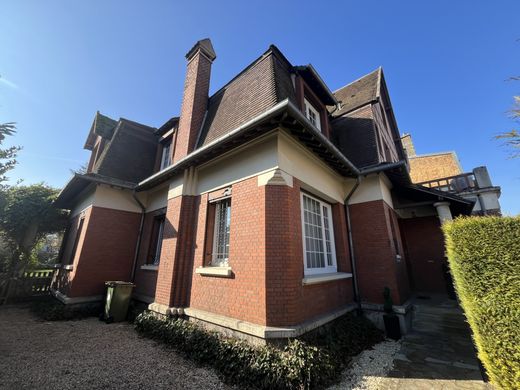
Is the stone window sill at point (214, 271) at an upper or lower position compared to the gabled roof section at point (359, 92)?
lower

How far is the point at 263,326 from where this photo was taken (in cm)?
396

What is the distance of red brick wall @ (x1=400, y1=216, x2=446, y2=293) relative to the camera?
959 cm

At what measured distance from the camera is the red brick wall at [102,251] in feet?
24.8

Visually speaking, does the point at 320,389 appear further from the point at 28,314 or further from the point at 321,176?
the point at 28,314

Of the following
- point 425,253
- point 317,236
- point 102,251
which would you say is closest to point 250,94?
point 317,236

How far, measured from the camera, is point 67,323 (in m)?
6.60

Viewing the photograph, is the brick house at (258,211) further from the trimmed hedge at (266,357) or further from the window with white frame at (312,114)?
the trimmed hedge at (266,357)

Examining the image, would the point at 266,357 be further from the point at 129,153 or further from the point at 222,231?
the point at 129,153

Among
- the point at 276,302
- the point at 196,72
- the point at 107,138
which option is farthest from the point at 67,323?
the point at 196,72

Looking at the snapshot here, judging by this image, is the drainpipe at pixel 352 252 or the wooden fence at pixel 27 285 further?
the wooden fence at pixel 27 285

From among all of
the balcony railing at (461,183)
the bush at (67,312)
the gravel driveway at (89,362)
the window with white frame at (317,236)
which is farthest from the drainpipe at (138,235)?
the balcony railing at (461,183)

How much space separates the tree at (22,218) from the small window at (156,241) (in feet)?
21.0

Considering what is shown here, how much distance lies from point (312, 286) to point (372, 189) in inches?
154

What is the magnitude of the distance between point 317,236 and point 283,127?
10.2 ft
